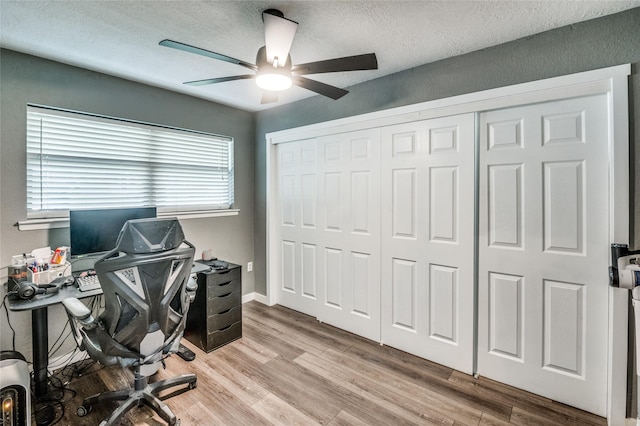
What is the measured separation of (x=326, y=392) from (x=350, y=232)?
4.69 ft

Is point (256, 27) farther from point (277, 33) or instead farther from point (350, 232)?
A: point (350, 232)

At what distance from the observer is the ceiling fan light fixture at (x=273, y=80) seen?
1.80 m

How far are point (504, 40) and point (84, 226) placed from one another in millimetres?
3437

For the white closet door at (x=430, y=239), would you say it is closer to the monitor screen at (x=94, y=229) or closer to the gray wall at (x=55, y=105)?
the gray wall at (x=55, y=105)

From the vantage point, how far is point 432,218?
8.00 feet

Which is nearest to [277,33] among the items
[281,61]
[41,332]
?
[281,61]

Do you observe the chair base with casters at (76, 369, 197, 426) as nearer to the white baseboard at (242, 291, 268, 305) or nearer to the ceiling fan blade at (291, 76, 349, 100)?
the white baseboard at (242, 291, 268, 305)

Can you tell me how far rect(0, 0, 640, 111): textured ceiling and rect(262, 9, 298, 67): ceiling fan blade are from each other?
77 millimetres

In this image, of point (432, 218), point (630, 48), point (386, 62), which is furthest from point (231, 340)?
point (630, 48)

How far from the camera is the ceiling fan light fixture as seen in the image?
5.92ft

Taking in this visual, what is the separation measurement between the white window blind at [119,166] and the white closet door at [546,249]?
2891mm

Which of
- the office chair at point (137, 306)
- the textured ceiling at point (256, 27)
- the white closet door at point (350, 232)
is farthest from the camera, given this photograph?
the white closet door at point (350, 232)

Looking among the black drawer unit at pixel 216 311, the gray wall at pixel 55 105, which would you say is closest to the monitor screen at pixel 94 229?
the gray wall at pixel 55 105

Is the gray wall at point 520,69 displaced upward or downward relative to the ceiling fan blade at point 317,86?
upward
